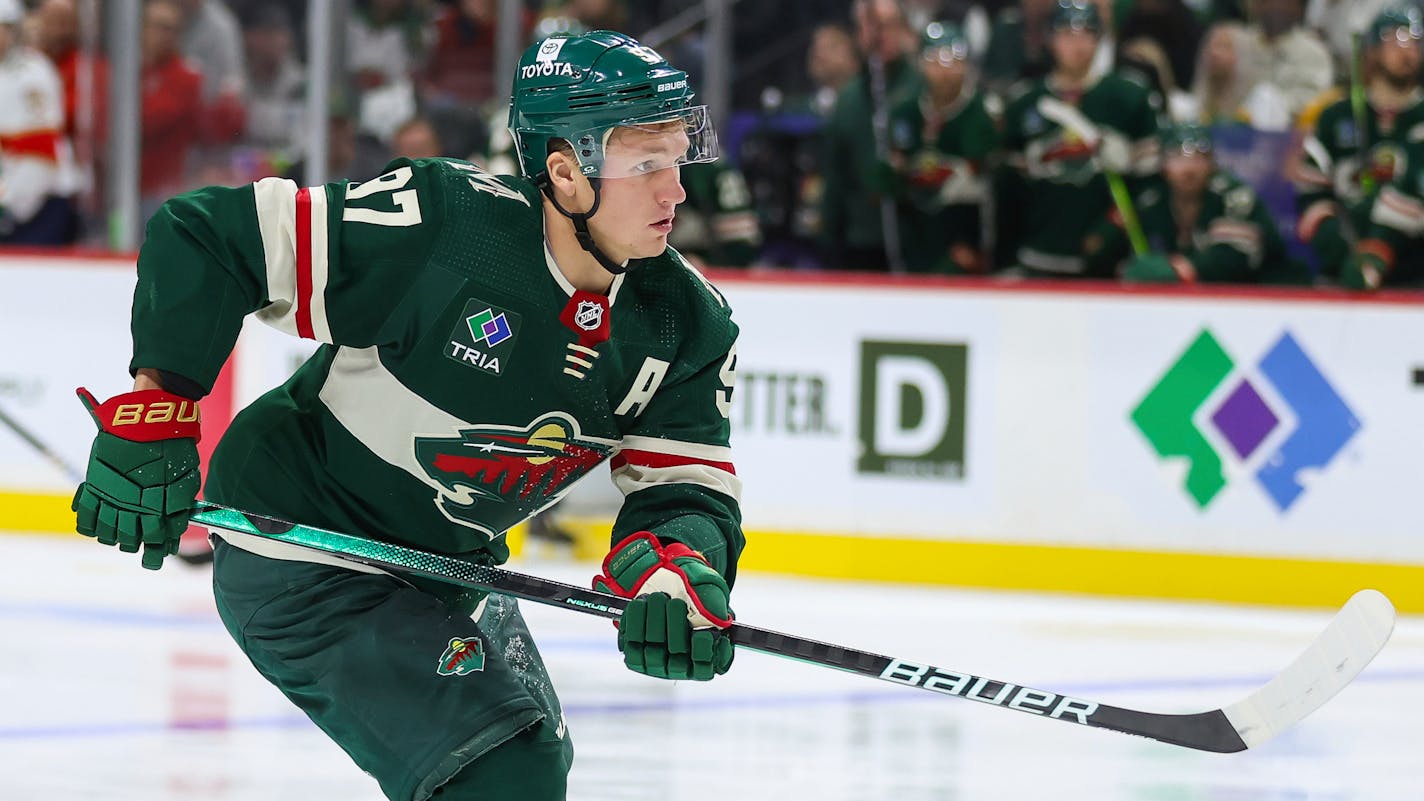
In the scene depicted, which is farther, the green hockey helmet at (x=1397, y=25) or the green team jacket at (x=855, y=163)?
the green team jacket at (x=855, y=163)

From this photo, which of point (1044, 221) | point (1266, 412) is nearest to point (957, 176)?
point (1044, 221)

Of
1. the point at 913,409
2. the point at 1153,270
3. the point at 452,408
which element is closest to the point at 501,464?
the point at 452,408

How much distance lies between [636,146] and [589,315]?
0.22 meters

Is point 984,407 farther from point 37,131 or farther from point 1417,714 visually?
point 37,131

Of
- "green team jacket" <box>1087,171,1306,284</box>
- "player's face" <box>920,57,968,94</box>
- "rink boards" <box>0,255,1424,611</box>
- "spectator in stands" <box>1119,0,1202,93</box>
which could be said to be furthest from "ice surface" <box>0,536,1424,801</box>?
"spectator in stands" <box>1119,0,1202,93</box>

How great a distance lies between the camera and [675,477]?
2.76 meters

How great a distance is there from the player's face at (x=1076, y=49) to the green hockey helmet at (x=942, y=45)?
0.32m

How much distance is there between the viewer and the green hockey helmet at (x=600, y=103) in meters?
2.63

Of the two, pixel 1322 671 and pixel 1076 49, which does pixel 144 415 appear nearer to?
pixel 1322 671

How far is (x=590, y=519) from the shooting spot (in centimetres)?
695

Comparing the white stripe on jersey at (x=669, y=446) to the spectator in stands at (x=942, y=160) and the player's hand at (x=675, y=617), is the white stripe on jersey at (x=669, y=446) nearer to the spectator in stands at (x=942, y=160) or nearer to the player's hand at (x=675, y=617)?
the player's hand at (x=675, y=617)

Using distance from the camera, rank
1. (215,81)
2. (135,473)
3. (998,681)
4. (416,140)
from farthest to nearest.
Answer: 1. (215,81)
2. (416,140)
3. (998,681)
4. (135,473)

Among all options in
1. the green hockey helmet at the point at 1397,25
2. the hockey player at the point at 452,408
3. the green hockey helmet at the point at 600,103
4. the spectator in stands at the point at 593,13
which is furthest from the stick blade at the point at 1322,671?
the spectator in stands at the point at 593,13

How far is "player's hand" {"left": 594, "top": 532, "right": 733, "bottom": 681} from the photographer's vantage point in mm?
2535
